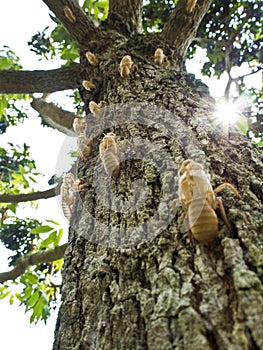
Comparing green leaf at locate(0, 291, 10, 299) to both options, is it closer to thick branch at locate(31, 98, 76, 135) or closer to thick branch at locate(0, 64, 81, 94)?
thick branch at locate(0, 64, 81, 94)

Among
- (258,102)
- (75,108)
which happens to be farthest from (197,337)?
(75,108)

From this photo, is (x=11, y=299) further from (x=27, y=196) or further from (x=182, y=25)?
(x=182, y=25)

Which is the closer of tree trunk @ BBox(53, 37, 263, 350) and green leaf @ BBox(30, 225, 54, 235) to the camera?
tree trunk @ BBox(53, 37, 263, 350)

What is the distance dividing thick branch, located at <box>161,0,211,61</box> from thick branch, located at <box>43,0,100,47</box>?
71 cm

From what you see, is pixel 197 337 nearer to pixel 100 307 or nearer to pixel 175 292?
pixel 175 292

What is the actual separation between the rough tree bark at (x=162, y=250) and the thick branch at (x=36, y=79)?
132 cm

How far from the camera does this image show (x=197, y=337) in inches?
29.9

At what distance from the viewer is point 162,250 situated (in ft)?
3.55

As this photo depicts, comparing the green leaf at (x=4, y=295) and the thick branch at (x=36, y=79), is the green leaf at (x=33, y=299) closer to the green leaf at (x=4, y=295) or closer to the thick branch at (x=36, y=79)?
the green leaf at (x=4, y=295)

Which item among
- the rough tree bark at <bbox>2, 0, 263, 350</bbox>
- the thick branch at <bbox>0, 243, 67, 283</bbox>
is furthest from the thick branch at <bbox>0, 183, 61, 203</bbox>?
the rough tree bark at <bbox>2, 0, 263, 350</bbox>

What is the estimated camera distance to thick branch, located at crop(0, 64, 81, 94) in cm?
328

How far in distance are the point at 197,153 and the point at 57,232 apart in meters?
1.34

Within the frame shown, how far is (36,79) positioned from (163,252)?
8.96 feet

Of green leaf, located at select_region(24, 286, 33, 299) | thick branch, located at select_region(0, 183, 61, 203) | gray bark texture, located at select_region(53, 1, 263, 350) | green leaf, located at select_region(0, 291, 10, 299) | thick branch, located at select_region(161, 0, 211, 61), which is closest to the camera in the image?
gray bark texture, located at select_region(53, 1, 263, 350)
